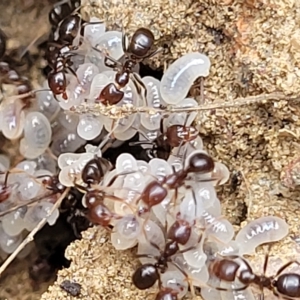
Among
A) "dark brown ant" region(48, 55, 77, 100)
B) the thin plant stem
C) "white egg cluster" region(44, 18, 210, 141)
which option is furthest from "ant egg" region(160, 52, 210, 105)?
the thin plant stem

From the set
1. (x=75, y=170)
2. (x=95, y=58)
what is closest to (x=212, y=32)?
(x=95, y=58)

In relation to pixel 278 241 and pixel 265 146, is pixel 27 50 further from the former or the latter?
pixel 278 241

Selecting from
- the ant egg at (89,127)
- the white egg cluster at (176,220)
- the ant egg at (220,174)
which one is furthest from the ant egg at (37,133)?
the ant egg at (220,174)

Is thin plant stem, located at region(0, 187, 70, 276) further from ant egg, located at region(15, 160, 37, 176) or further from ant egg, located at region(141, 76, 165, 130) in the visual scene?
ant egg, located at region(141, 76, 165, 130)

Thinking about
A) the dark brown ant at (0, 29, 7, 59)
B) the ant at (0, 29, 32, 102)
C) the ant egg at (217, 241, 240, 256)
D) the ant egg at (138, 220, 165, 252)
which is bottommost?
the ant egg at (217, 241, 240, 256)

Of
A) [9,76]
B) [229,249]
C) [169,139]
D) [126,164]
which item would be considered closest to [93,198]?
[126,164]

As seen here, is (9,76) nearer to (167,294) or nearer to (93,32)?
(93,32)

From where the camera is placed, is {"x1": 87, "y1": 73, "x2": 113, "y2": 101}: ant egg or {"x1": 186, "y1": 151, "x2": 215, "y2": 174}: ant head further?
{"x1": 87, "y1": 73, "x2": 113, "y2": 101}: ant egg
